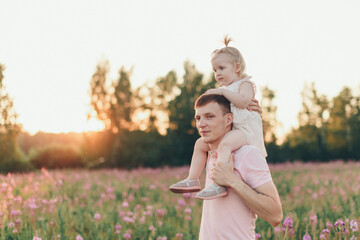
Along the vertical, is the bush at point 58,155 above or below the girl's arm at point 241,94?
below

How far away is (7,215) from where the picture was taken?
5191 mm

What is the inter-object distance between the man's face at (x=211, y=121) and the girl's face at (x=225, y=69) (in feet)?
1.82

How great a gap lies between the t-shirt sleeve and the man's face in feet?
0.67

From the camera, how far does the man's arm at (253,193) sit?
200cm

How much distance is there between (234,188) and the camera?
2.00 m

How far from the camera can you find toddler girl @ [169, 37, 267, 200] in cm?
216

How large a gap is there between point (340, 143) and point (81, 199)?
36.1 metres

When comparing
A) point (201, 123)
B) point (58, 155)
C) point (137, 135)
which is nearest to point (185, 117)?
point (137, 135)

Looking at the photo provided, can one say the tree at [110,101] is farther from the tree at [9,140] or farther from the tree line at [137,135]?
the tree at [9,140]

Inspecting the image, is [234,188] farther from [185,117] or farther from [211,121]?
[185,117]

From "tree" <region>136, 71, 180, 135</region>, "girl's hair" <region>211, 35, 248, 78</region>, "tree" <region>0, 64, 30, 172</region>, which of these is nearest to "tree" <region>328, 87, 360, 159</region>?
"tree" <region>136, 71, 180, 135</region>

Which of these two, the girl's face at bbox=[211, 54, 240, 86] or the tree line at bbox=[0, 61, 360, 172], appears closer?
the girl's face at bbox=[211, 54, 240, 86]

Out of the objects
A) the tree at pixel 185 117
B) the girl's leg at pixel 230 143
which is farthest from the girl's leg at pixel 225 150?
the tree at pixel 185 117

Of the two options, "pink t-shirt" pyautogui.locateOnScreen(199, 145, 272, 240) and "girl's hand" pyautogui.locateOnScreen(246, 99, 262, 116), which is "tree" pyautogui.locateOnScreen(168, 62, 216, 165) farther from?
"pink t-shirt" pyautogui.locateOnScreen(199, 145, 272, 240)
